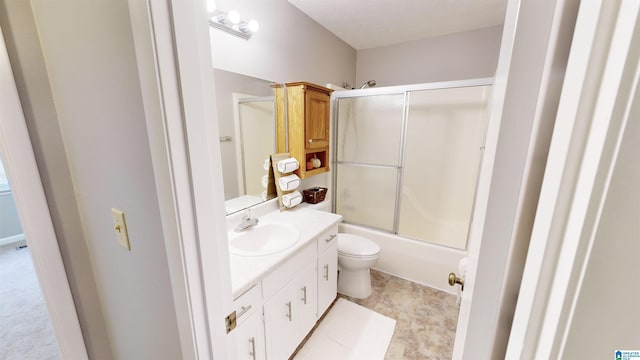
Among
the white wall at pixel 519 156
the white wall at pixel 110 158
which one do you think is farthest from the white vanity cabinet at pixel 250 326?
the white wall at pixel 519 156

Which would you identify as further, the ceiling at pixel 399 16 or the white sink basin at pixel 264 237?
the ceiling at pixel 399 16

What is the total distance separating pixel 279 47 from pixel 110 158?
5.27 ft

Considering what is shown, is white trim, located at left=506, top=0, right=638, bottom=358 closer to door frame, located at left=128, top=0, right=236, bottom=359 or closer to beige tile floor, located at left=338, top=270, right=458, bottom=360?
door frame, located at left=128, top=0, right=236, bottom=359

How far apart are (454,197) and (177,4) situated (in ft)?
8.71

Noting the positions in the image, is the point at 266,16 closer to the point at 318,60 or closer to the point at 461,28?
the point at 318,60

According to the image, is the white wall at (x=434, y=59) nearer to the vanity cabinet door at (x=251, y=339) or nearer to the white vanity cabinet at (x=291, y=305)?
the white vanity cabinet at (x=291, y=305)

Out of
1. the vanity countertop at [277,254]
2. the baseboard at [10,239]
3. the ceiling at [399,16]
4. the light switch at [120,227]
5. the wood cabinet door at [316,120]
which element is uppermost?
the ceiling at [399,16]

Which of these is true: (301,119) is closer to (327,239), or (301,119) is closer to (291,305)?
(327,239)

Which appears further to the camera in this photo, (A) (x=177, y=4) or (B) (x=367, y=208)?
(B) (x=367, y=208)

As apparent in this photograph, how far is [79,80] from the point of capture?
2.14ft

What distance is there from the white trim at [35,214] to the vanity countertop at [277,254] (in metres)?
0.60

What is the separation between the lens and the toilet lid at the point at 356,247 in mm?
1951

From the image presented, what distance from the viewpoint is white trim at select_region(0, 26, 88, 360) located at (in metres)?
0.74

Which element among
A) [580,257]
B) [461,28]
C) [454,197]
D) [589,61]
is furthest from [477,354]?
[461,28]
